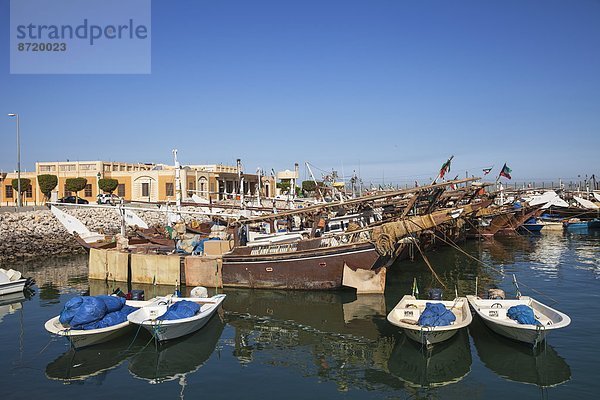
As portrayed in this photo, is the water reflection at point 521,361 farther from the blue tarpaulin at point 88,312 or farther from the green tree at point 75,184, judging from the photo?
the green tree at point 75,184

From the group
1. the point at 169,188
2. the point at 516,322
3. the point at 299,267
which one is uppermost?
the point at 169,188

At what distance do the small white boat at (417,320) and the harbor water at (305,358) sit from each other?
50 cm

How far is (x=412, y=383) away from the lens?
11.6m

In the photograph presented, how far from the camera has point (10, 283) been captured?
21.4m

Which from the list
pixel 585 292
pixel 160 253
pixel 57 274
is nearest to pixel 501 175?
pixel 585 292

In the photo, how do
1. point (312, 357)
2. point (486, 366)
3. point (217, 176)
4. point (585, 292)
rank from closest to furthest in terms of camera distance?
point (486, 366) < point (312, 357) < point (585, 292) < point (217, 176)

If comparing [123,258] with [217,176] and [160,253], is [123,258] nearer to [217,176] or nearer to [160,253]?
[160,253]

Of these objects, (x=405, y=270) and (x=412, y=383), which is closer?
(x=412, y=383)

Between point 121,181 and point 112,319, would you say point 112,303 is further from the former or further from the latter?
point 121,181

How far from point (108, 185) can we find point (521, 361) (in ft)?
170

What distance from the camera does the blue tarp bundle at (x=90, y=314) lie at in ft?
44.9

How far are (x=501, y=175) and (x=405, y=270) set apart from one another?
32.8 ft

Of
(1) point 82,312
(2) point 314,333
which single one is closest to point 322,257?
(2) point 314,333

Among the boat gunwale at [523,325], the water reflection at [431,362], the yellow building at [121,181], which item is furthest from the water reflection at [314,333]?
the yellow building at [121,181]
